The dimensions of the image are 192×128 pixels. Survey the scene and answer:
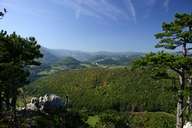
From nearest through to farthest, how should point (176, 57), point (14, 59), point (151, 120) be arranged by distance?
point (176, 57) → point (14, 59) → point (151, 120)

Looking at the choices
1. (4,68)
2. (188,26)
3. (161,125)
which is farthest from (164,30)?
(161,125)

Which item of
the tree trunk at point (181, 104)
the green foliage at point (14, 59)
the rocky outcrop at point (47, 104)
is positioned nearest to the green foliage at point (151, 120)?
the rocky outcrop at point (47, 104)

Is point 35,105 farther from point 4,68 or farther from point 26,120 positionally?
point 4,68

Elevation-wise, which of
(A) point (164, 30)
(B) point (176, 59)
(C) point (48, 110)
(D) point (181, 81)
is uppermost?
(A) point (164, 30)

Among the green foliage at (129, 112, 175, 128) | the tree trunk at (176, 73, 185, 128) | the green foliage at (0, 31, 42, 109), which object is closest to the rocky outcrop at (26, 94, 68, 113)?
the green foliage at (0, 31, 42, 109)

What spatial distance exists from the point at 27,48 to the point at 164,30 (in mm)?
30229

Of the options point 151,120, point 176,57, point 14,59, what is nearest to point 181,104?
point 176,57

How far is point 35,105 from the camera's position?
7744 cm

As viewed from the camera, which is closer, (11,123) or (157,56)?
(157,56)

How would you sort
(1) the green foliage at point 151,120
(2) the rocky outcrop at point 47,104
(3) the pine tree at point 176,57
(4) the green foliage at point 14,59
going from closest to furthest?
(3) the pine tree at point 176,57 → (4) the green foliage at point 14,59 → (2) the rocky outcrop at point 47,104 → (1) the green foliage at point 151,120

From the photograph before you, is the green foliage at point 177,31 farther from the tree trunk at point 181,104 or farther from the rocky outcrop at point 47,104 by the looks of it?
the rocky outcrop at point 47,104

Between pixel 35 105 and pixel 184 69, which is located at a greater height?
pixel 184 69

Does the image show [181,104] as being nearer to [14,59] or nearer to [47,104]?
[14,59]

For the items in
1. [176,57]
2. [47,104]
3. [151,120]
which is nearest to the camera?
[176,57]
